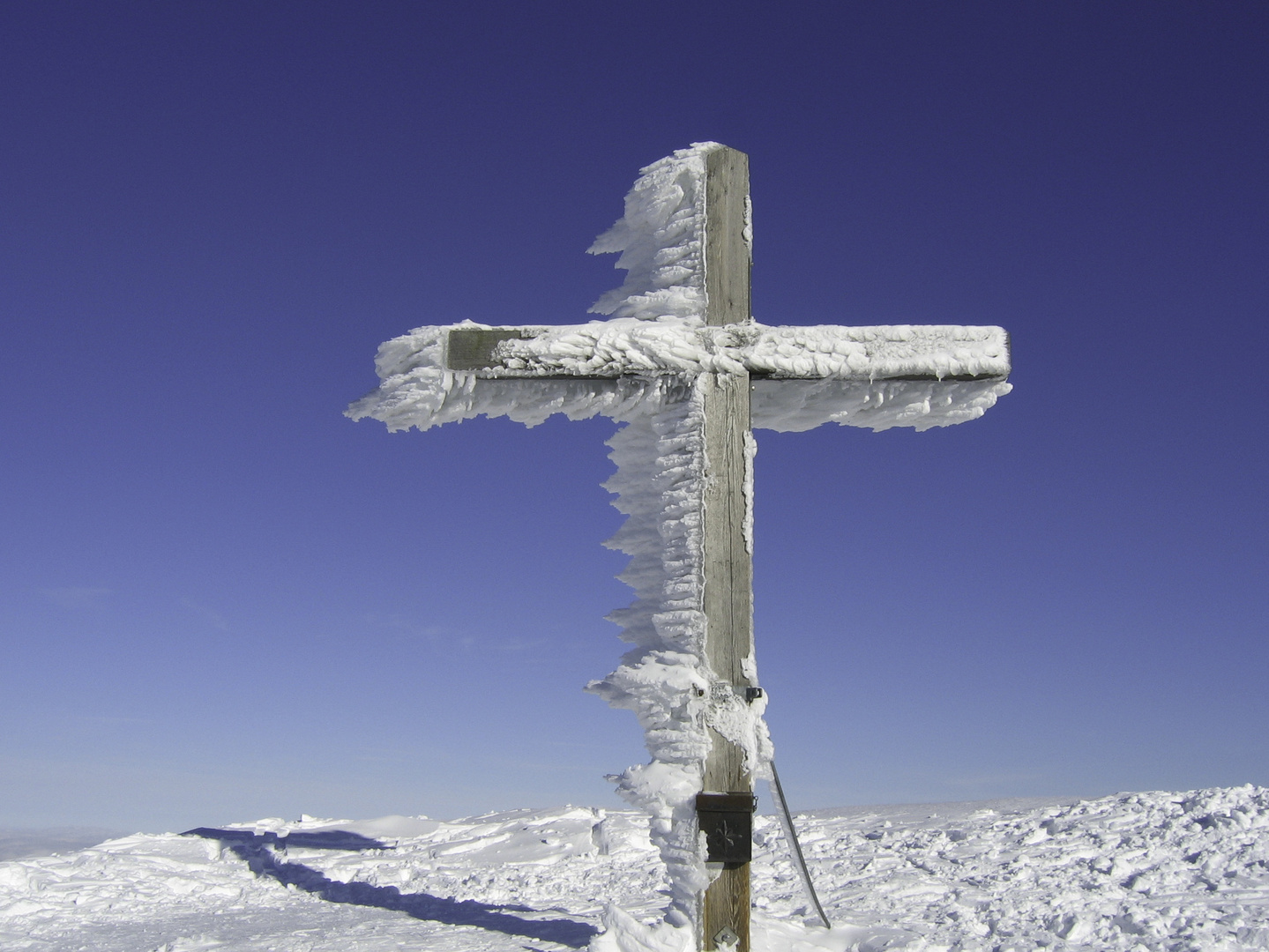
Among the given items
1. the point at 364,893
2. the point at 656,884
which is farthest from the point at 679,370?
the point at 364,893

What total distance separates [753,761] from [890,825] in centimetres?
403

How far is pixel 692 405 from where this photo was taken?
4.02 m

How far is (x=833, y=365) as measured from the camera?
412cm

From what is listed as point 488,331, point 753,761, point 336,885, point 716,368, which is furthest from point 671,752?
point 336,885

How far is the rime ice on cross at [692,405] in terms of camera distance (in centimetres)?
370

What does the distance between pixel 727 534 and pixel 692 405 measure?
22.9 inches

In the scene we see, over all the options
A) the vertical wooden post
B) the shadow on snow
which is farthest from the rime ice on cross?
the shadow on snow

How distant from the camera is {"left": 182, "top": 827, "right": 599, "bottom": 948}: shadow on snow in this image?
4590mm

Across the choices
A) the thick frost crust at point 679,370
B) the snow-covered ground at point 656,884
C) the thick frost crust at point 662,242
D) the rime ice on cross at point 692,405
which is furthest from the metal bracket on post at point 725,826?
the thick frost crust at point 662,242

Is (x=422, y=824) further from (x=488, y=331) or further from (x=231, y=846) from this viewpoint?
(x=488, y=331)

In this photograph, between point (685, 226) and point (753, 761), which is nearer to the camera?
point (753, 761)

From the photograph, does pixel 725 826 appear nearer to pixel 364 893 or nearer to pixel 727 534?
pixel 727 534

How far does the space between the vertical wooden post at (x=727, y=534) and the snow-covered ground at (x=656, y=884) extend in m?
0.46

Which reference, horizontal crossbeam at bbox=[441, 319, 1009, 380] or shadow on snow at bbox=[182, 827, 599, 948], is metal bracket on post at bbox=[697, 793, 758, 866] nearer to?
shadow on snow at bbox=[182, 827, 599, 948]
